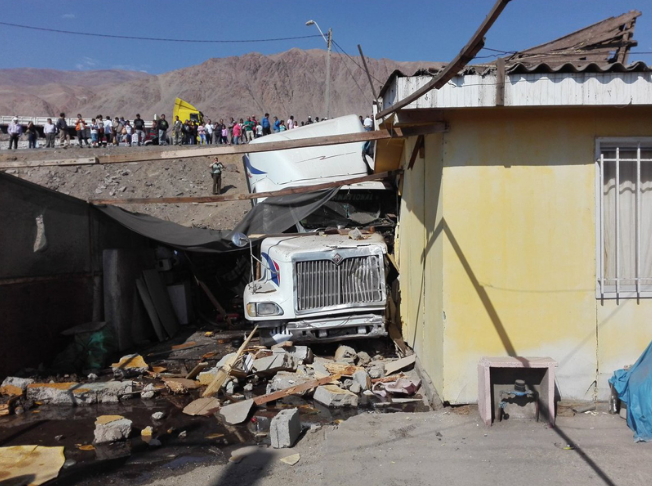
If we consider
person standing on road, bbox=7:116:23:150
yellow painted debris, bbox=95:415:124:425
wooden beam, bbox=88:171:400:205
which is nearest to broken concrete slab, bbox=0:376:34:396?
yellow painted debris, bbox=95:415:124:425

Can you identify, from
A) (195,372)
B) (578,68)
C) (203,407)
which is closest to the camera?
(578,68)

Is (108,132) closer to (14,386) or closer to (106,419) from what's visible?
(14,386)

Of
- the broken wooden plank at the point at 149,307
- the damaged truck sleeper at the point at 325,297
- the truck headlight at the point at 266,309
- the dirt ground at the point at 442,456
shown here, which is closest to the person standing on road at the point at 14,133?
the broken wooden plank at the point at 149,307

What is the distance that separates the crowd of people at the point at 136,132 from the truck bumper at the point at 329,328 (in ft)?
64.2

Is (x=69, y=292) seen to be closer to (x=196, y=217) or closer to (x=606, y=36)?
(x=606, y=36)

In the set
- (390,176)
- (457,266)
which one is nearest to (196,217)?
(390,176)

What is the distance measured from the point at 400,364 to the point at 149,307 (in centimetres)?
602

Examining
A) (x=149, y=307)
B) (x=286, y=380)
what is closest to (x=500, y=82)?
(x=286, y=380)

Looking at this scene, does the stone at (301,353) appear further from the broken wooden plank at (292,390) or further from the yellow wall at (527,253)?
the yellow wall at (527,253)

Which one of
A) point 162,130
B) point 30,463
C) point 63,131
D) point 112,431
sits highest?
point 162,130

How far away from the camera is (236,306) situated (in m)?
14.1

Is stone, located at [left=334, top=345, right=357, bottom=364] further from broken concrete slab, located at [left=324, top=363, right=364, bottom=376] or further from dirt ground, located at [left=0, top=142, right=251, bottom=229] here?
dirt ground, located at [left=0, top=142, right=251, bottom=229]

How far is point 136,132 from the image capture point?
28781 millimetres

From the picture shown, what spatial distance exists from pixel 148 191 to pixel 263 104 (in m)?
73.6
